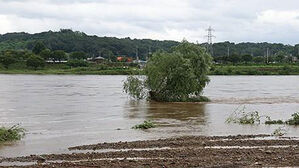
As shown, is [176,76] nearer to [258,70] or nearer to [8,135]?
[8,135]

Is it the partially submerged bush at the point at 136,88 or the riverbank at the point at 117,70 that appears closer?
the partially submerged bush at the point at 136,88

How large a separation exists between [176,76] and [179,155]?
3276 centimetres

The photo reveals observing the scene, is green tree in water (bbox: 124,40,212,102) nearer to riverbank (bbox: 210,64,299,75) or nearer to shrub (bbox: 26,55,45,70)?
riverbank (bbox: 210,64,299,75)

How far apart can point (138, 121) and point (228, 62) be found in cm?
13719

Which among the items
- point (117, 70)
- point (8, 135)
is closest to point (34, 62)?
point (117, 70)

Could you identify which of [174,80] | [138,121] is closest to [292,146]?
[138,121]

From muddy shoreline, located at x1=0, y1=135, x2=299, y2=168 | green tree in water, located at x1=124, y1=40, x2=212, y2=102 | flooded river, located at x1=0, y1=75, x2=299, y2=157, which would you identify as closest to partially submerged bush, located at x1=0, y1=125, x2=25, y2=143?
flooded river, located at x1=0, y1=75, x2=299, y2=157

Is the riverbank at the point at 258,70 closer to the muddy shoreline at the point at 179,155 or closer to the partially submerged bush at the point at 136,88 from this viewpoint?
the partially submerged bush at the point at 136,88

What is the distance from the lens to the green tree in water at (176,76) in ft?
163

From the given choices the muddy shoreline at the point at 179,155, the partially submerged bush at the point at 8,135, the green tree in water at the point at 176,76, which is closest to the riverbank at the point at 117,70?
the green tree in water at the point at 176,76

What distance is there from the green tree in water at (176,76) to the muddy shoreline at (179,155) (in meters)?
28.1

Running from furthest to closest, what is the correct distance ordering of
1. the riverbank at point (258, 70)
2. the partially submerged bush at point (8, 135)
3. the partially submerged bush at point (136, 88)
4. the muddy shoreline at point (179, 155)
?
the riverbank at point (258, 70) < the partially submerged bush at point (136, 88) < the partially submerged bush at point (8, 135) < the muddy shoreline at point (179, 155)

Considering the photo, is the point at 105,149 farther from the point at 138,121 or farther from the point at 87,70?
the point at 87,70

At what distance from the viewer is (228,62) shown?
16675 cm
